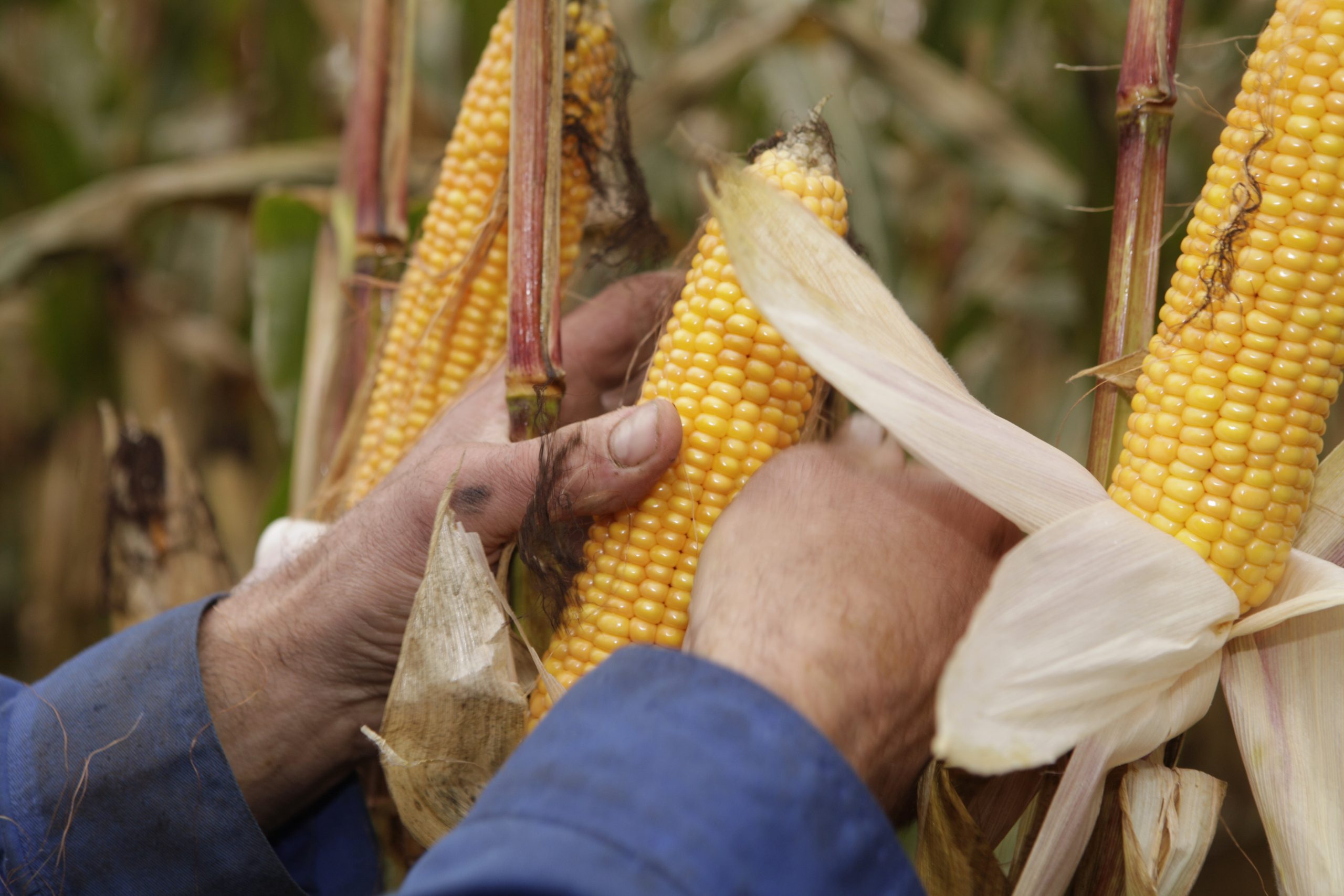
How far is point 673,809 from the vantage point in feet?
1.69

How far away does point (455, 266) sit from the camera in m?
0.99

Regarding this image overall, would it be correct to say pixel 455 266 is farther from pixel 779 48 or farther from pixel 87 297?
pixel 87 297

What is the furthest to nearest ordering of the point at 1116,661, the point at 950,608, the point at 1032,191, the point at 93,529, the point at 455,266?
the point at 93,529 < the point at 1032,191 < the point at 455,266 < the point at 950,608 < the point at 1116,661

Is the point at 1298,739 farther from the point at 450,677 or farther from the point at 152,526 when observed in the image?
the point at 152,526

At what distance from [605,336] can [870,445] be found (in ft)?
1.20

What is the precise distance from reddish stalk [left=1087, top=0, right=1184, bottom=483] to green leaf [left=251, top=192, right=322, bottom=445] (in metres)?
1.18

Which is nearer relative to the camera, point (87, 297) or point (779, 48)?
point (779, 48)

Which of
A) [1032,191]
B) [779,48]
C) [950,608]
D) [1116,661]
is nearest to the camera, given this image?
[1116,661]

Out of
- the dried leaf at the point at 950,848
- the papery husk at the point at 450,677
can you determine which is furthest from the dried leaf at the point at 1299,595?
the papery husk at the point at 450,677

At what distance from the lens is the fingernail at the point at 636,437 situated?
699mm

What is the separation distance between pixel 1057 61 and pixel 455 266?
1.76 meters

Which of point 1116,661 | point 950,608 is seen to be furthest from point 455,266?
point 1116,661

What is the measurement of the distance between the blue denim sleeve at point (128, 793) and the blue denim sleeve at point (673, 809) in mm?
418

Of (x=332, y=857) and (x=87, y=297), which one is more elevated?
(x=87, y=297)
